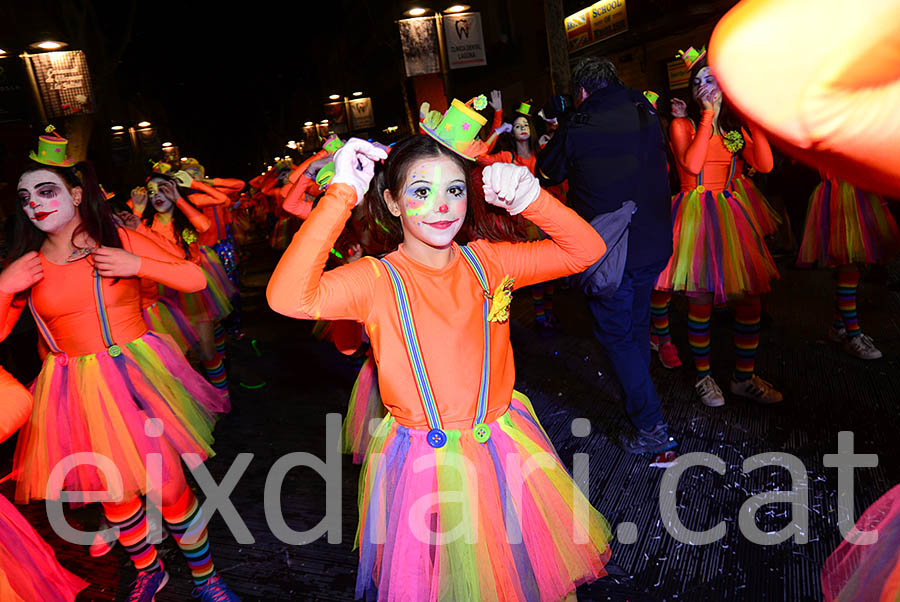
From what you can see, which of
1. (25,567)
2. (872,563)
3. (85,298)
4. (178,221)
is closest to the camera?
(872,563)

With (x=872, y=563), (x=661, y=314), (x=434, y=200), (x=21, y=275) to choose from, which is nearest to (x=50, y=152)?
(x=21, y=275)

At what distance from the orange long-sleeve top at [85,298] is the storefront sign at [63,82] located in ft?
28.7

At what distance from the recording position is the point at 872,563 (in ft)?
3.94

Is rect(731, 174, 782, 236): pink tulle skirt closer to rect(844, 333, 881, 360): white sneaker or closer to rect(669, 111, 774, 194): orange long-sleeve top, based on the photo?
rect(669, 111, 774, 194): orange long-sleeve top

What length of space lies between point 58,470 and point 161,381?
1.87 feet

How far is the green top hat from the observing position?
6.25 feet

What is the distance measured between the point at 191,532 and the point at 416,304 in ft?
5.76

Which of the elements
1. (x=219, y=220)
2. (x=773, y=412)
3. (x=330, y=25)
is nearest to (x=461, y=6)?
(x=219, y=220)

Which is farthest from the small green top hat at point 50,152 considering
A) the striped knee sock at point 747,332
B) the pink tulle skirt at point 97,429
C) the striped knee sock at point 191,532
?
the striped knee sock at point 747,332

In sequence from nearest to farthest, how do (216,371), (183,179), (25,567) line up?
(25,567)
(216,371)
(183,179)

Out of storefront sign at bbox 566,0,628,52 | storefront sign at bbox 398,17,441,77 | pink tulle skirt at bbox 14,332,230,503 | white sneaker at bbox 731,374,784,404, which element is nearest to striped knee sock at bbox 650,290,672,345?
white sneaker at bbox 731,374,784,404

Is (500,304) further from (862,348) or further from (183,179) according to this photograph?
(183,179)

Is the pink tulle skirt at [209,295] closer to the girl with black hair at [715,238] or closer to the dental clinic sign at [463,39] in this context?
the girl with black hair at [715,238]

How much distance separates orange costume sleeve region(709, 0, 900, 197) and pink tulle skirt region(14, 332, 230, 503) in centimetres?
283
